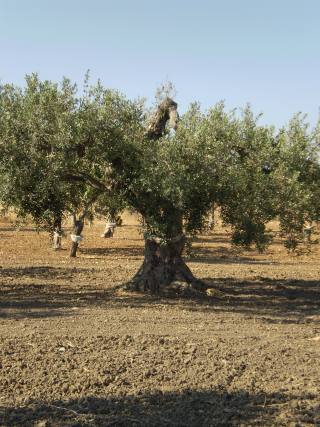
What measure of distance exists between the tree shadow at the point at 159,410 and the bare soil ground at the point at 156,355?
13mm

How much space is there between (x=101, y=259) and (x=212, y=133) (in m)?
14.0

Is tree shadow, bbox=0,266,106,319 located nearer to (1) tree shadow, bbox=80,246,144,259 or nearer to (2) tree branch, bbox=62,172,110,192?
(2) tree branch, bbox=62,172,110,192

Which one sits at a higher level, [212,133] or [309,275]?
[212,133]

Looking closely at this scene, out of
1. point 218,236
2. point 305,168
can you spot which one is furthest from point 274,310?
point 218,236

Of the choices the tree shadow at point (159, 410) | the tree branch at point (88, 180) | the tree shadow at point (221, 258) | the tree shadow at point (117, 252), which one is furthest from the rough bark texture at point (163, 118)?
the tree shadow at point (117, 252)

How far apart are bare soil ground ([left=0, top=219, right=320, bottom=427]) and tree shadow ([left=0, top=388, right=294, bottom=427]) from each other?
13 millimetres

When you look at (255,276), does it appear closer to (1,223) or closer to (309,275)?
(309,275)

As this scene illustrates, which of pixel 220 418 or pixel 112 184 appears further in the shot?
pixel 112 184

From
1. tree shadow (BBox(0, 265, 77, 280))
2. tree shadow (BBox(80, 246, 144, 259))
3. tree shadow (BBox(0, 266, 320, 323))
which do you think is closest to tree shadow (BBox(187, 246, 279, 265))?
tree shadow (BBox(80, 246, 144, 259))

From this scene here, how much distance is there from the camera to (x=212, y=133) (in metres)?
13.6

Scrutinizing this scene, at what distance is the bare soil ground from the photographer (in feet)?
22.1

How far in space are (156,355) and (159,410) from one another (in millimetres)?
2276

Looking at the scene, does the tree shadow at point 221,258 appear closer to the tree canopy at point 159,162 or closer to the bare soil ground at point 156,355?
the bare soil ground at point 156,355

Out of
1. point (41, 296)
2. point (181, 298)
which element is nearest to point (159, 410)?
point (181, 298)
